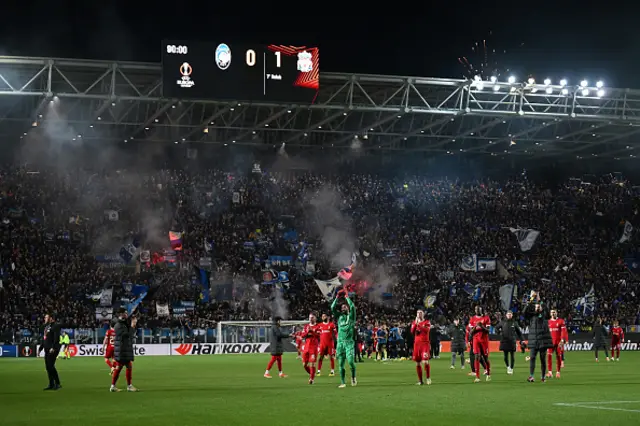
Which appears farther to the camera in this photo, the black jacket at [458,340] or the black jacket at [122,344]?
the black jacket at [458,340]

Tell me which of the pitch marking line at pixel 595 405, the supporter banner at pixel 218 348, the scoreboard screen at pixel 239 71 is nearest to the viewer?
the pitch marking line at pixel 595 405

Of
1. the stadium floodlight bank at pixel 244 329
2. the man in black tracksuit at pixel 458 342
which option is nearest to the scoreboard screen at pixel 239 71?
the man in black tracksuit at pixel 458 342

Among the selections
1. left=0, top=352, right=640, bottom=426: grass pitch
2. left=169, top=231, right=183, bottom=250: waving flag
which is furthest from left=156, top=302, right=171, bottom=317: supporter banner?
left=0, top=352, right=640, bottom=426: grass pitch

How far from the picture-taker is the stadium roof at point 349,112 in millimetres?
45906

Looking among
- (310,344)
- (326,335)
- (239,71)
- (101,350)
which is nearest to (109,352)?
(310,344)

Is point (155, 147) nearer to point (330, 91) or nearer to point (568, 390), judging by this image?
point (330, 91)

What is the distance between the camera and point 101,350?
159 feet

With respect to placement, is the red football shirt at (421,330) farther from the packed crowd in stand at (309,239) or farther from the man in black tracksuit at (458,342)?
the packed crowd in stand at (309,239)

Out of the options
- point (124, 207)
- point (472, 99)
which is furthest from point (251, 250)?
point (472, 99)

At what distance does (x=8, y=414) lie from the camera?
51.6 feet

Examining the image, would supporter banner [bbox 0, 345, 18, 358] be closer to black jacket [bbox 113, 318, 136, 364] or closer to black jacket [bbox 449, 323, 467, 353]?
black jacket [bbox 449, 323, 467, 353]

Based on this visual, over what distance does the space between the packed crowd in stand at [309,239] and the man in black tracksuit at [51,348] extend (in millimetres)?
25428

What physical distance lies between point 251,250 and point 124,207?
916cm

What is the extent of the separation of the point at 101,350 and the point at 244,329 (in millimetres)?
8389
